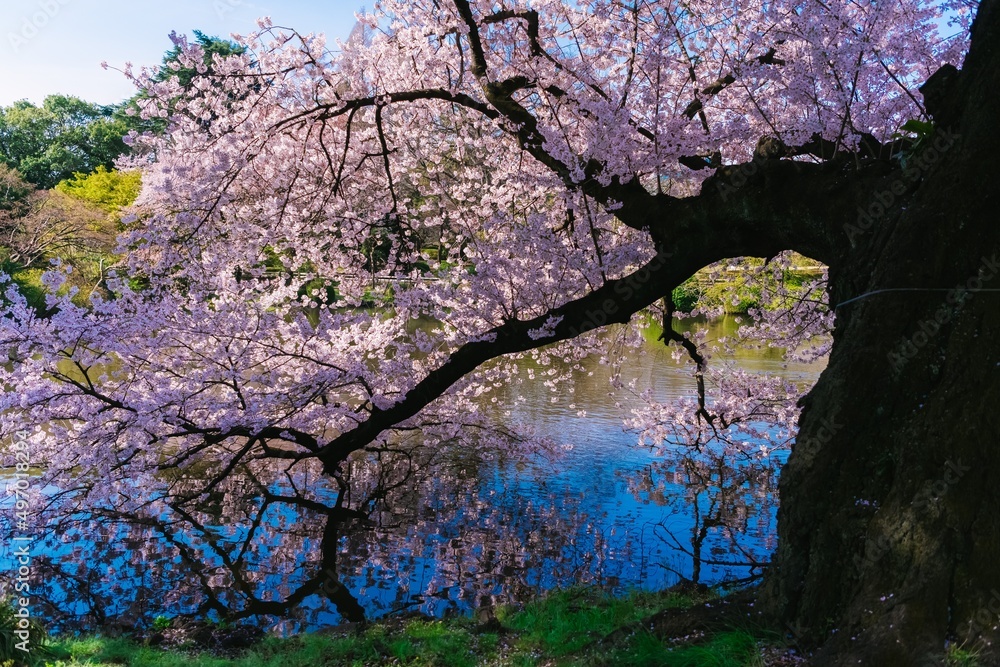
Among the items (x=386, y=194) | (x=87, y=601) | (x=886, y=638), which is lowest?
(x=886, y=638)

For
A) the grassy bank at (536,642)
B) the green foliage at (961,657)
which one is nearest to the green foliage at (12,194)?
the grassy bank at (536,642)

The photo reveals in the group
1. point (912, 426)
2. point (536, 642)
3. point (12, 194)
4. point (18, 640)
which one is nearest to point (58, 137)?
point (12, 194)

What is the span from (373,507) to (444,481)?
4.38 ft

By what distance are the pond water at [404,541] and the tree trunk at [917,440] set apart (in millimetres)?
2129

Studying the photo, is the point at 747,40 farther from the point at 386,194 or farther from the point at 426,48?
the point at 386,194

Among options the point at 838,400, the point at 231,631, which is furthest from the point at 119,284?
the point at 838,400

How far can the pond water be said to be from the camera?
565cm

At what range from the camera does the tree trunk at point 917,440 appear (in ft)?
8.29

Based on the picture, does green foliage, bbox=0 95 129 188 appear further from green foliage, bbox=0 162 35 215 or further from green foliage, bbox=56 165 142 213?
green foliage, bbox=56 165 142 213

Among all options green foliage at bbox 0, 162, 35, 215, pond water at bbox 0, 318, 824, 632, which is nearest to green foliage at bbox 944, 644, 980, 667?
pond water at bbox 0, 318, 824, 632

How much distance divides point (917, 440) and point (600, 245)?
424 centimetres

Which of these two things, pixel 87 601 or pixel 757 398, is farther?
pixel 757 398

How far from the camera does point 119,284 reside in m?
6.03

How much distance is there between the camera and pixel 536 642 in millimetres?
4059
